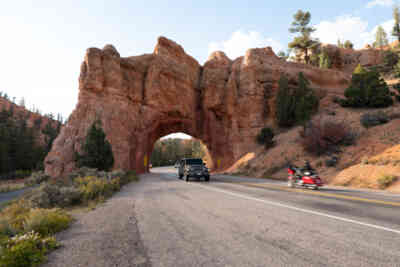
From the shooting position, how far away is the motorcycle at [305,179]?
43.7 ft

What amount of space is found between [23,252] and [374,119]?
1171 inches

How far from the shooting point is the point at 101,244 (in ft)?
15.0

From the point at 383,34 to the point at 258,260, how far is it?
107928 mm

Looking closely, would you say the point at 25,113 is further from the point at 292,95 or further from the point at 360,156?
the point at 360,156

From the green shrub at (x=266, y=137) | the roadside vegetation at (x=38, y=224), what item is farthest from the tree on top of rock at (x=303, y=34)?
the roadside vegetation at (x=38, y=224)

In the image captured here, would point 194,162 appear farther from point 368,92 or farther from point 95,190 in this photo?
point 368,92

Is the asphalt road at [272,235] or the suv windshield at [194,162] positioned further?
the suv windshield at [194,162]

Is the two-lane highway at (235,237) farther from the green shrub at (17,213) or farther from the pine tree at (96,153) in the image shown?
the pine tree at (96,153)

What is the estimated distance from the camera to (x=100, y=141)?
24094mm

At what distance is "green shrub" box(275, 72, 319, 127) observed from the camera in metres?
33.2

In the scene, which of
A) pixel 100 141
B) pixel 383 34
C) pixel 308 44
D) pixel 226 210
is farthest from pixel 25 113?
pixel 383 34

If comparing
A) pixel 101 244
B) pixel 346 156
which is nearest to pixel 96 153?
pixel 101 244

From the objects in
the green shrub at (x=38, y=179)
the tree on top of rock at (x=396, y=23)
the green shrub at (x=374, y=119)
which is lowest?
the green shrub at (x=38, y=179)

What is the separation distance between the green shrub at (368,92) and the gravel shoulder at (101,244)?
35.0m
